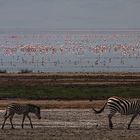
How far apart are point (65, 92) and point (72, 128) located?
1853cm

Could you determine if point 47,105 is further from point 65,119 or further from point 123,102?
point 123,102

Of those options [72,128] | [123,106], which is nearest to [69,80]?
[123,106]

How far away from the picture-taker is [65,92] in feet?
156

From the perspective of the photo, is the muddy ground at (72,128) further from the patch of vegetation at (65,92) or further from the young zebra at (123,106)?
the patch of vegetation at (65,92)

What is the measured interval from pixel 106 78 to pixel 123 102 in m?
33.8

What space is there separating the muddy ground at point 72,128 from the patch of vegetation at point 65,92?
28.3ft

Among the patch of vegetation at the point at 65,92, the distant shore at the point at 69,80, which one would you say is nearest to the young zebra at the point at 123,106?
the patch of vegetation at the point at 65,92

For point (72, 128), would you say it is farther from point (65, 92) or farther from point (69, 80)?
point (69, 80)

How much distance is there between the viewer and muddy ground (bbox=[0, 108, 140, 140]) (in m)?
26.2

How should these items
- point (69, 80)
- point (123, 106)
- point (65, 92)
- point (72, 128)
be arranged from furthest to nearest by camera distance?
point (69, 80) → point (65, 92) → point (123, 106) → point (72, 128)

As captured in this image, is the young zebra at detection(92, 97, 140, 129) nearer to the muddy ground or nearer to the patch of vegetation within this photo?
the muddy ground

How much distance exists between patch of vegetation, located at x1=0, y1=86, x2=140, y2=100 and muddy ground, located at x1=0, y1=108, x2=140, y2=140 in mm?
8631

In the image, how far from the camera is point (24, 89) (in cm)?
4991

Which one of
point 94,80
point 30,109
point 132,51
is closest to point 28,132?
point 30,109
